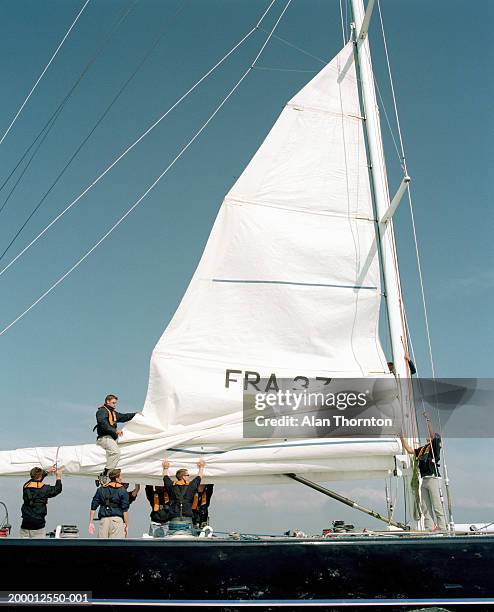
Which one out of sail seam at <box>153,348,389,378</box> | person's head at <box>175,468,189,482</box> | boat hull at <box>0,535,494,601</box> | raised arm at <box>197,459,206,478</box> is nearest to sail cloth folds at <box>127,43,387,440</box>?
sail seam at <box>153,348,389,378</box>

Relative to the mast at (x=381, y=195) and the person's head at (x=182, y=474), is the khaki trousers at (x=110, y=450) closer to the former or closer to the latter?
the person's head at (x=182, y=474)

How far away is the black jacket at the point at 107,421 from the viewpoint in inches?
398

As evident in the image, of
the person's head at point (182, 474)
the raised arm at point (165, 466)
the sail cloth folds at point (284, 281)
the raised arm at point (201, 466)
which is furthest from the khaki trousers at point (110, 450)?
the raised arm at point (201, 466)

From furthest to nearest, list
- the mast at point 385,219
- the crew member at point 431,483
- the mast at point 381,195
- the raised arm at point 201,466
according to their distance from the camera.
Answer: the mast at point 381,195, the mast at point 385,219, the raised arm at point 201,466, the crew member at point 431,483

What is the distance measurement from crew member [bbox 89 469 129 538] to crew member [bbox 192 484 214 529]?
974mm

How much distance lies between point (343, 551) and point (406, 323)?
15.8 feet

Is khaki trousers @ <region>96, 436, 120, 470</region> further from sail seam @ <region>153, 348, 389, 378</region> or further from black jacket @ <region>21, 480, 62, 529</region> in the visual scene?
sail seam @ <region>153, 348, 389, 378</region>

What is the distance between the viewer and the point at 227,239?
11.9 m

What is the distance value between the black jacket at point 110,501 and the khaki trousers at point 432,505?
434 centimetres

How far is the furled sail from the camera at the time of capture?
33.0 feet

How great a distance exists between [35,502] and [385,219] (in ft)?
23.8

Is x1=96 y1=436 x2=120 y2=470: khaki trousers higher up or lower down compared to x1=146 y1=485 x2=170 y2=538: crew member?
higher up

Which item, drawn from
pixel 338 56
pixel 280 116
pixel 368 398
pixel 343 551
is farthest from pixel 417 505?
pixel 338 56

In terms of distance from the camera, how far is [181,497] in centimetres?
943
